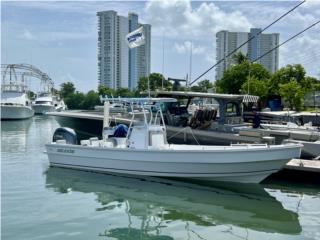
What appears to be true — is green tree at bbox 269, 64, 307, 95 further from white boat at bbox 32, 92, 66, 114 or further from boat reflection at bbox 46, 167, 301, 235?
boat reflection at bbox 46, 167, 301, 235

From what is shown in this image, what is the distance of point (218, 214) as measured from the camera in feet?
44.5

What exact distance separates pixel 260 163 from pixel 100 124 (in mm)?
15287

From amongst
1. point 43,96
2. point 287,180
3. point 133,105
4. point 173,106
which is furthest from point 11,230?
point 43,96

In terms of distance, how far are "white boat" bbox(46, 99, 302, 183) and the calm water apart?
1.49ft

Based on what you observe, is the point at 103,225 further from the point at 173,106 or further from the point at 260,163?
the point at 173,106

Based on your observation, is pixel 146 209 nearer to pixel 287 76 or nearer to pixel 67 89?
pixel 287 76

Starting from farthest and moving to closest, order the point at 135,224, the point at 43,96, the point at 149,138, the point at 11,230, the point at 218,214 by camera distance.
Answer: the point at 43,96, the point at 149,138, the point at 218,214, the point at 135,224, the point at 11,230

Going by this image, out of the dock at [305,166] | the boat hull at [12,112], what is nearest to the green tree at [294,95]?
the dock at [305,166]

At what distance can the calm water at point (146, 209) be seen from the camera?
38.5 ft

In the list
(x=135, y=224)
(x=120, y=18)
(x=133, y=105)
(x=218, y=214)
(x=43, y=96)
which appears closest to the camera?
(x=135, y=224)

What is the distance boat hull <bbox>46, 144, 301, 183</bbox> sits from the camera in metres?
16.2

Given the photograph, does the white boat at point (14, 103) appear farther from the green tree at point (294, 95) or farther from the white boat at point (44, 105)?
the green tree at point (294, 95)

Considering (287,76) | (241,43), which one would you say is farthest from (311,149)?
(241,43)

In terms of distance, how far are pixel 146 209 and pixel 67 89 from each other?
123m
